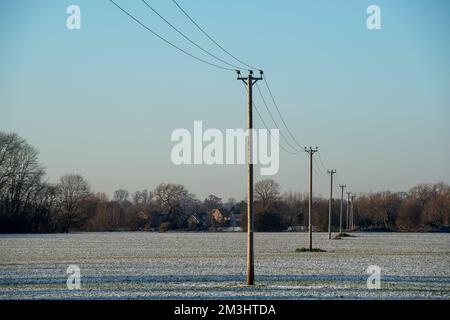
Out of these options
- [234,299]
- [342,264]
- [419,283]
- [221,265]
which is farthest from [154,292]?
[342,264]

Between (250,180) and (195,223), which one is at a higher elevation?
(250,180)

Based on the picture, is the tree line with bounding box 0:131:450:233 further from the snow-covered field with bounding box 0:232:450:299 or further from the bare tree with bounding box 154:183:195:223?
the snow-covered field with bounding box 0:232:450:299

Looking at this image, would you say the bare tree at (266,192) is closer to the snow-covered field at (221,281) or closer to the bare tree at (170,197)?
the bare tree at (170,197)

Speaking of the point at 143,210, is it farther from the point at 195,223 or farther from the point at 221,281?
the point at 221,281

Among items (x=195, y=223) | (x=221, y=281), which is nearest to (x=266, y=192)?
(x=195, y=223)

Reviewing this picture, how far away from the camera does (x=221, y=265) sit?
3972 cm

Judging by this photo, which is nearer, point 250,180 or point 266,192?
point 250,180

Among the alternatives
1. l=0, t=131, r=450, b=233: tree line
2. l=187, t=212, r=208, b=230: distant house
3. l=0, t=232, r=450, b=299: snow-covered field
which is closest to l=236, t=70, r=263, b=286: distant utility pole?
l=0, t=232, r=450, b=299: snow-covered field

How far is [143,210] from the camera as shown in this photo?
195000 mm

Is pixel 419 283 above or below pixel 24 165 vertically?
below

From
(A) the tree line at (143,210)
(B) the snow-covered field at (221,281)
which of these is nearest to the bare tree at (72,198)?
(A) the tree line at (143,210)

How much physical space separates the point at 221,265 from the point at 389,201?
525ft

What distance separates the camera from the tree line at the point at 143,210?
129m
